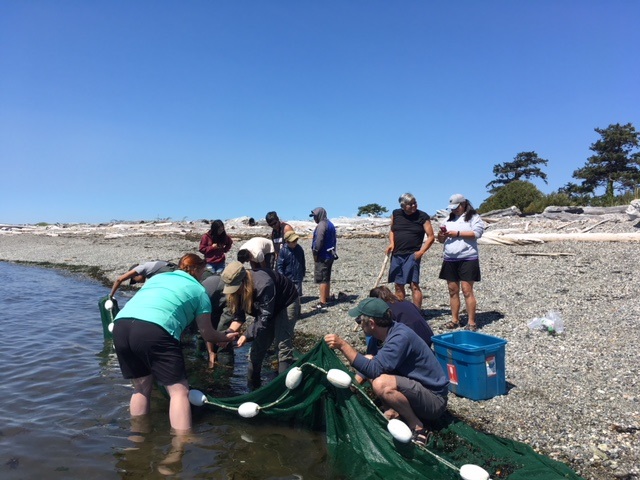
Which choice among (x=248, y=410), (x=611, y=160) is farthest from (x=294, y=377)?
(x=611, y=160)

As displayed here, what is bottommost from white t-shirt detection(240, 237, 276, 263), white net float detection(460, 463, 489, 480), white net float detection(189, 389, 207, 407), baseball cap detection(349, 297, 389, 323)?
white net float detection(460, 463, 489, 480)

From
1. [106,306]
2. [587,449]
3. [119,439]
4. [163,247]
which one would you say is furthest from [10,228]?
[587,449]

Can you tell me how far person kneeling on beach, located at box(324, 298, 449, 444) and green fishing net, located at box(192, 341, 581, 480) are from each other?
17cm

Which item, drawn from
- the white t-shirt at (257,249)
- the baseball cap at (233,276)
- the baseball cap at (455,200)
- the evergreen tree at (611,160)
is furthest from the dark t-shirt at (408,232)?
the evergreen tree at (611,160)

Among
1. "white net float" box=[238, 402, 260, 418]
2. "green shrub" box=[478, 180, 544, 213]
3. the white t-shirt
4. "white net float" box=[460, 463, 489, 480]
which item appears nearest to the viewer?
"white net float" box=[460, 463, 489, 480]

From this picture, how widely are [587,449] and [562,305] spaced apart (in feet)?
15.7

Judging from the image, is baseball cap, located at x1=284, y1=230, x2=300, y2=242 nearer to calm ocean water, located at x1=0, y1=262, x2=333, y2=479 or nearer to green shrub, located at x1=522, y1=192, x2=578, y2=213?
calm ocean water, located at x1=0, y1=262, x2=333, y2=479

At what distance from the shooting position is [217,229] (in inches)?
344

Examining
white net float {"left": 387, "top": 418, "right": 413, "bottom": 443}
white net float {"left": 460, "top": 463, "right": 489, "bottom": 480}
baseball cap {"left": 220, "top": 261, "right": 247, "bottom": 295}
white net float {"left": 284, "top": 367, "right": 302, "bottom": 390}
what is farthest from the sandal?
baseball cap {"left": 220, "top": 261, "right": 247, "bottom": 295}

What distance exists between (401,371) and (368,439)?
0.66m

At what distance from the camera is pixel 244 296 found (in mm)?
5305

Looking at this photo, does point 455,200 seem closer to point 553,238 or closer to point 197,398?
point 197,398

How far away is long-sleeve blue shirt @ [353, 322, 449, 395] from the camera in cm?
432

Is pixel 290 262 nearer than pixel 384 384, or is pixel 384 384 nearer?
pixel 384 384
